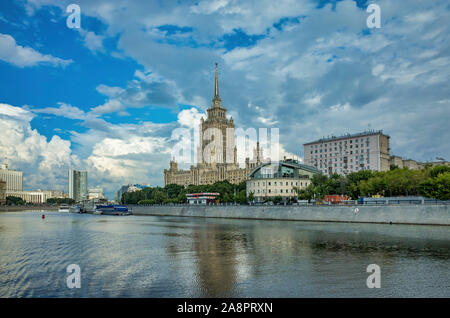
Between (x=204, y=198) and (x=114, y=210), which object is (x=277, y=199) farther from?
(x=114, y=210)

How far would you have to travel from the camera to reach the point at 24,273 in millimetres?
26516

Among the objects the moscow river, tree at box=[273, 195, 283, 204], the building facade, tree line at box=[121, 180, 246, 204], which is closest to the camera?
the moscow river

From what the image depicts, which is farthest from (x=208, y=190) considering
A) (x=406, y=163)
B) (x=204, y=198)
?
(x=406, y=163)

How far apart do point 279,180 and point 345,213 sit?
47160 mm

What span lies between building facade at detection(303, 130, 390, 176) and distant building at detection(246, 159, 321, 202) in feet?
107

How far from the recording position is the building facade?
15050 cm

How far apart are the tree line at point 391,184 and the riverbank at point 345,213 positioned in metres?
5.80

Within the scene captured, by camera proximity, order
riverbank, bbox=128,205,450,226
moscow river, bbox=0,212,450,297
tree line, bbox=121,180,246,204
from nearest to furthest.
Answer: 1. moscow river, bbox=0,212,450,297
2. riverbank, bbox=128,205,450,226
3. tree line, bbox=121,180,246,204

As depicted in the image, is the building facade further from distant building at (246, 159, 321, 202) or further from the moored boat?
the moored boat

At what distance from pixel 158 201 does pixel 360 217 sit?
124 meters

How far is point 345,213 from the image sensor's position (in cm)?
7525

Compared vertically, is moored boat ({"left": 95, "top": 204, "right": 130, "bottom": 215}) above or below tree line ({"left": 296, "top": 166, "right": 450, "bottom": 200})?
below

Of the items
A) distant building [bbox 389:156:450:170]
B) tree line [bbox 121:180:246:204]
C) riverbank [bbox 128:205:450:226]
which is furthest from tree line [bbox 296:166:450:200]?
distant building [bbox 389:156:450:170]
